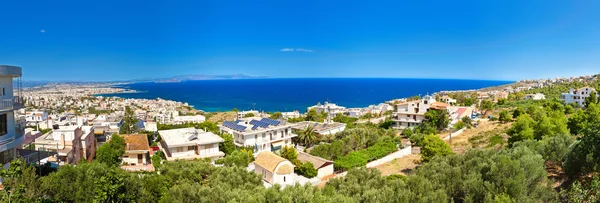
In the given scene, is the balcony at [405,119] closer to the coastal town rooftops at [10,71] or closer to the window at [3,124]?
the coastal town rooftops at [10,71]

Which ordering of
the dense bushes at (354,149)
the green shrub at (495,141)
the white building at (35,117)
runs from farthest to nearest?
the white building at (35,117) < the green shrub at (495,141) < the dense bushes at (354,149)

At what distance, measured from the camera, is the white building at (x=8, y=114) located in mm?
15383

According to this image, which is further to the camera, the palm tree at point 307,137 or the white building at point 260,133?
the palm tree at point 307,137

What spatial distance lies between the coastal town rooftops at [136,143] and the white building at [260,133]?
798 cm

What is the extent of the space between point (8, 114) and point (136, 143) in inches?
621

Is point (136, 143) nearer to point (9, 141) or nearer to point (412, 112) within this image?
point (9, 141)

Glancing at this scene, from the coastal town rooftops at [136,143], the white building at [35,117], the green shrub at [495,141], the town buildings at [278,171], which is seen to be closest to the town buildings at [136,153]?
the coastal town rooftops at [136,143]

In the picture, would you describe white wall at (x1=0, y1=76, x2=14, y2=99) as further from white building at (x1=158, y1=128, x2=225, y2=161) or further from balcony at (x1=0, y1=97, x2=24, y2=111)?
white building at (x1=158, y1=128, x2=225, y2=161)

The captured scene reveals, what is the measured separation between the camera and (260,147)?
34.3 meters

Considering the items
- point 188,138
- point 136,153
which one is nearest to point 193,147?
point 188,138

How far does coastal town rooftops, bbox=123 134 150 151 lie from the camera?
30297 mm

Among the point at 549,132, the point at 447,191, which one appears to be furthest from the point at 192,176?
the point at 549,132

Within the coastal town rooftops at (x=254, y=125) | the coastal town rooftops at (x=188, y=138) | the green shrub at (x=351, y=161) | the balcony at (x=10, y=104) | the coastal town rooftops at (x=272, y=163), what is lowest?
the green shrub at (x=351, y=161)

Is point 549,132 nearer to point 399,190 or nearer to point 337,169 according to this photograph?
point 337,169
